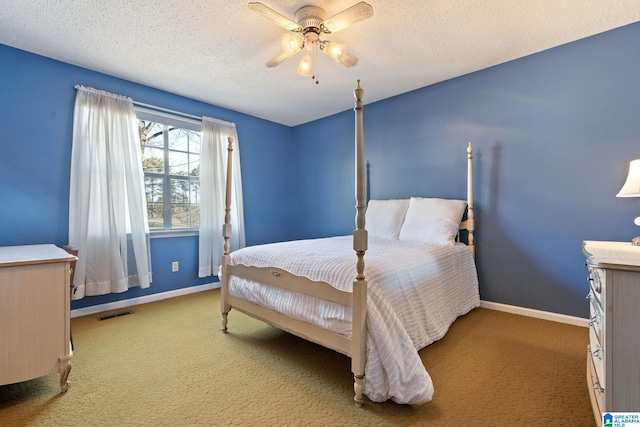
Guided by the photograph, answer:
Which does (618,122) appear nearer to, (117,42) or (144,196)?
(117,42)

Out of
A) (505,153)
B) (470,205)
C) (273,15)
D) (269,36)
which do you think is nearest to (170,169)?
(269,36)

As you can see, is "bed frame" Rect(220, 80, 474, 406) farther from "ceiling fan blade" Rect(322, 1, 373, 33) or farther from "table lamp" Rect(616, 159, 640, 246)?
"table lamp" Rect(616, 159, 640, 246)

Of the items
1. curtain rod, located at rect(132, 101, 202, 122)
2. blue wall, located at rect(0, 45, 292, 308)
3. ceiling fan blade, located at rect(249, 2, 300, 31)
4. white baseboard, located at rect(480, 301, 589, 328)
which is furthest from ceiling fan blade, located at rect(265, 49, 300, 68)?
white baseboard, located at rect(480, 301, 589, 328)

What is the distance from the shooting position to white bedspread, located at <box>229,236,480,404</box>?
4.82 feet

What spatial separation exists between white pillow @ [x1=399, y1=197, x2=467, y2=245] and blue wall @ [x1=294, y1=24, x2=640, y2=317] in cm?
26

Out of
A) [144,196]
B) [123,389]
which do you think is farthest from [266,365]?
[144,196]

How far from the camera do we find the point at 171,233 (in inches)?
135

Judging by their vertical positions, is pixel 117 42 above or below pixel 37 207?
above

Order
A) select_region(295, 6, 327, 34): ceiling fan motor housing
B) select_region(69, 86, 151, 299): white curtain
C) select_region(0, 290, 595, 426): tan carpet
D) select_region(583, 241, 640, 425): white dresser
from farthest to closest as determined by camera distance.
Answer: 1. select_region(69, 86, 151, 299): white curtain
2. select_region(295, 6, 327, 34): ceiling fan motor housing
3. select_region(0, 290, 595, 426): tan carpet
4. select_region(583, 241, 640, 425): white dresser

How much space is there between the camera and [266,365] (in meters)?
1.92

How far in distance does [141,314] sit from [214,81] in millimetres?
2449

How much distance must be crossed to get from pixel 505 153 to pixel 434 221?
91 centimetres

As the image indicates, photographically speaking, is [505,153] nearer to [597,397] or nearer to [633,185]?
[633,185]

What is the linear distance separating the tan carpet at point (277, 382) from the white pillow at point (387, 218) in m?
1.08
